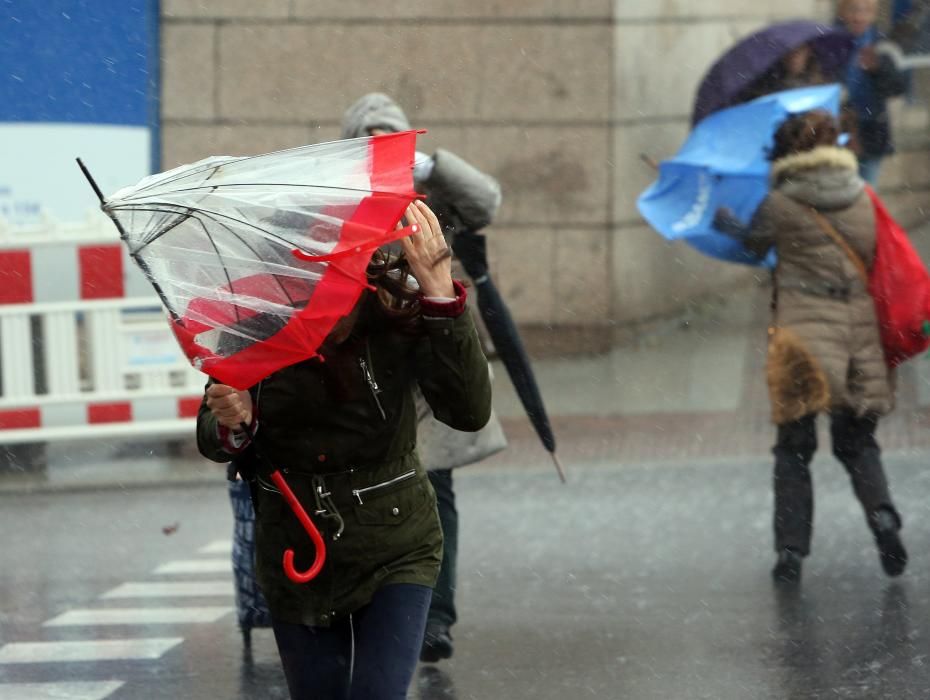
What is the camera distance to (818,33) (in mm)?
11984

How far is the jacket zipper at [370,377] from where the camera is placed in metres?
3.52

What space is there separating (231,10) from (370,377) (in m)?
9.81

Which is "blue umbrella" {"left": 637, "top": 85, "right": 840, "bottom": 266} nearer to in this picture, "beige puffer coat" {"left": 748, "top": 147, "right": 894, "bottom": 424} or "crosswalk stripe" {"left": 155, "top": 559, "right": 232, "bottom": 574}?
"beige puffer coat" {"left": 748, "top": 147, "right": 894, "bottom": 424}

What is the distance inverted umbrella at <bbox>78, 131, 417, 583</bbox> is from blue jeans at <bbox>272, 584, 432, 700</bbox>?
0.62 ft

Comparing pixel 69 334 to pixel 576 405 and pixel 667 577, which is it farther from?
pixel 667 577

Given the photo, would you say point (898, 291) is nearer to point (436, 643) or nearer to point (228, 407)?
point (436, 643)

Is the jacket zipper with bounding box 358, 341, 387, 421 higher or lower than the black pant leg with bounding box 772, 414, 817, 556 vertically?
→ higher

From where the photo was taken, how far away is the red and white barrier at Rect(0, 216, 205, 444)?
32.0ft

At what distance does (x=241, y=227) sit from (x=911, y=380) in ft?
26.7

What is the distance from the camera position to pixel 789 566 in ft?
22.2

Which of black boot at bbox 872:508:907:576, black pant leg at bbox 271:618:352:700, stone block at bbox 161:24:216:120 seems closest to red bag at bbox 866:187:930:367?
black boot at bbox 872:508:907:576

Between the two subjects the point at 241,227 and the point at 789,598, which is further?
the point at 789,598

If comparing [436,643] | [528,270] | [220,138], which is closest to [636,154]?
[528,270]

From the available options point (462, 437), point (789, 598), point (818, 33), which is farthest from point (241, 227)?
point (818, 33)
